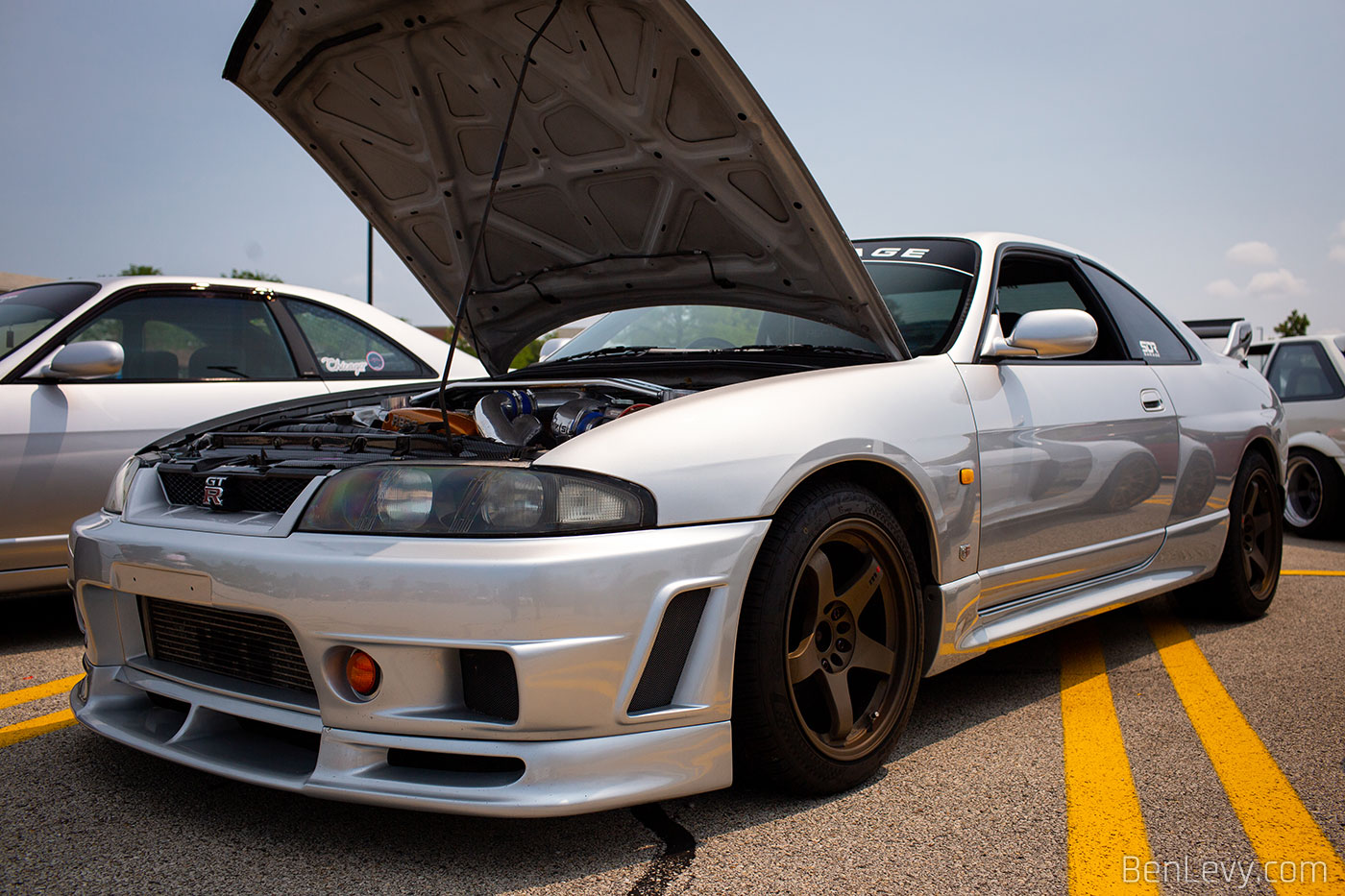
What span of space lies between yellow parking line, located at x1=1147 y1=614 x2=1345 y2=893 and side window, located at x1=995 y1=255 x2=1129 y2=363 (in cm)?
117

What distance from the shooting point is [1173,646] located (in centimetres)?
390

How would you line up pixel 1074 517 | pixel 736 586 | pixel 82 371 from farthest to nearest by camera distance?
1. pixel 82 371
2. pixel 1074 517
3. pixel 736 586

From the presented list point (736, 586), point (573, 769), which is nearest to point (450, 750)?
point (573, 769)

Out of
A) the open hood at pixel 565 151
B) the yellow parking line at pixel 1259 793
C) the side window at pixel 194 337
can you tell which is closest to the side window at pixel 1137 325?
the yellow parking line at pixel 1259 793

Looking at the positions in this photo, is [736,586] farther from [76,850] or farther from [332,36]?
[332,36]

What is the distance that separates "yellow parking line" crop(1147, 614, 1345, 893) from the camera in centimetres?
202

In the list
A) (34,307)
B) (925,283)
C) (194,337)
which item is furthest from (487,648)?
(34,307)

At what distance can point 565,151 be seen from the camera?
301 cm

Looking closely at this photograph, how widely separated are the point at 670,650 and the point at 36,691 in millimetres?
2256

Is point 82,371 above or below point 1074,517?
above

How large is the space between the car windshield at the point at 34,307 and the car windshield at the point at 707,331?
2005mm

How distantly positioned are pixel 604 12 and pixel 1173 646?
3.14 metres

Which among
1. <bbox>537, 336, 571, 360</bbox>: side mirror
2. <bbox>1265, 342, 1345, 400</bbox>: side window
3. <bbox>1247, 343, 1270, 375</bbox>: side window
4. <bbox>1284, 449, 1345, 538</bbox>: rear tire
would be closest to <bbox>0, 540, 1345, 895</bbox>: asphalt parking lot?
<bbox>537, 336, 571, 360</bbox>: side mirror

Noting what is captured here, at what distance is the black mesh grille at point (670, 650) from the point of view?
78.1 inches
